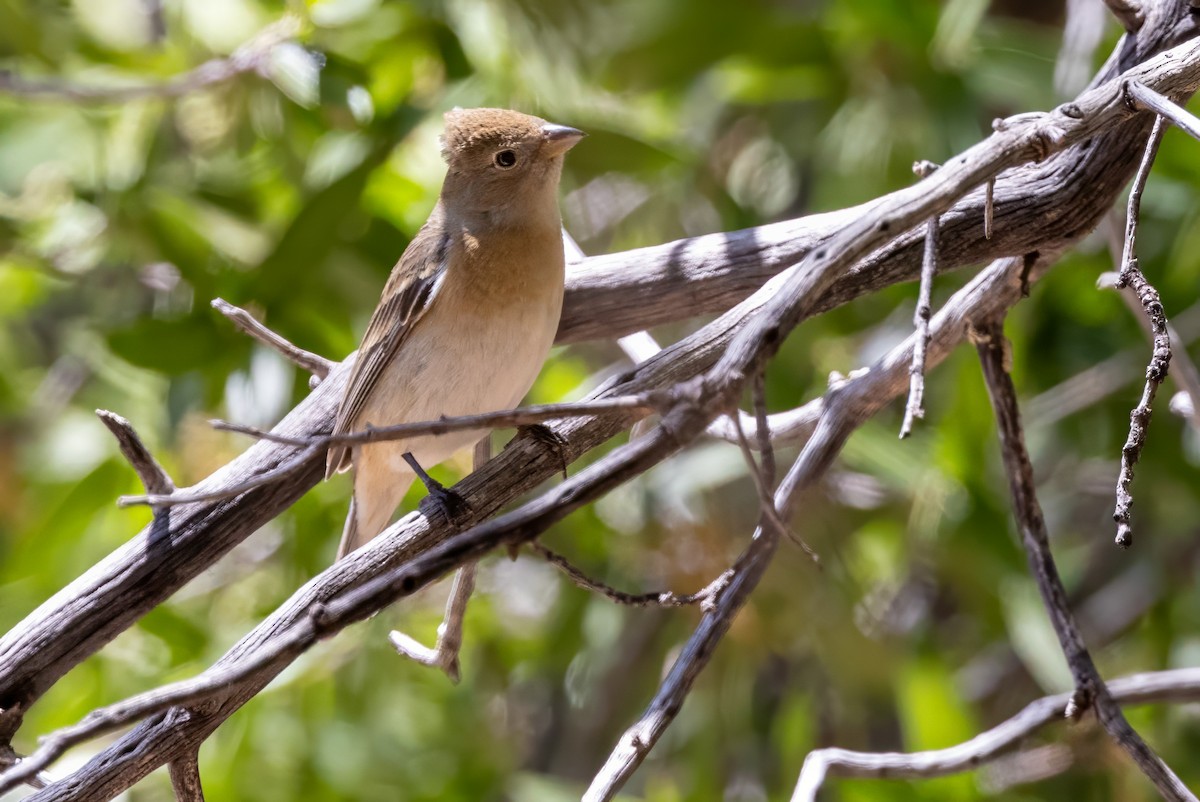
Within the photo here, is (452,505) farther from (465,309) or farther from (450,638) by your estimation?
(465,309)

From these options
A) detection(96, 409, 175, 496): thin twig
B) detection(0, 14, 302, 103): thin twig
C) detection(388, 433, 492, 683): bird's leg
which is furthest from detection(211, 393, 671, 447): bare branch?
detection(0, 14, 302, 103): thin twig

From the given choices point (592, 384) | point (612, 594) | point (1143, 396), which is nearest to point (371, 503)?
point (592, 384)

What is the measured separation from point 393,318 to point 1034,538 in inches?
60.0

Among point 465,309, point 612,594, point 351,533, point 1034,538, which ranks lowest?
point 612,594

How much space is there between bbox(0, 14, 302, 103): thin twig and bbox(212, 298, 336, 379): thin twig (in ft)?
3.82

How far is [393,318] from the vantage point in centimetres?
293

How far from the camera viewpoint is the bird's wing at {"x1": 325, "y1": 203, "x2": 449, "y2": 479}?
2824 mm

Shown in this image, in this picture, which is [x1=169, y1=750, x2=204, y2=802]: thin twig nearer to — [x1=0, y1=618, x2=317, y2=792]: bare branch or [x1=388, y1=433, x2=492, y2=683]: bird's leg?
[x1=388, y1=433, x2=492, y2=683]: bird's leg

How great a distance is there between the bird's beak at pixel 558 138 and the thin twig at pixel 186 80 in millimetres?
1012

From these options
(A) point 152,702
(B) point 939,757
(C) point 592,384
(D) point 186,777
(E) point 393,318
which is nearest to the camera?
(A) point 152,702

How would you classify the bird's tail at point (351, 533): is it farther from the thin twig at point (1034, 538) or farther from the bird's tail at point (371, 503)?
the thin twig at point (1034, 538)

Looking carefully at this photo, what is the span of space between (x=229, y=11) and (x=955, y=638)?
3412mm

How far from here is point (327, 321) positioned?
3.65 m

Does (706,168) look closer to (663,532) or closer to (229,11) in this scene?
(663,532)
